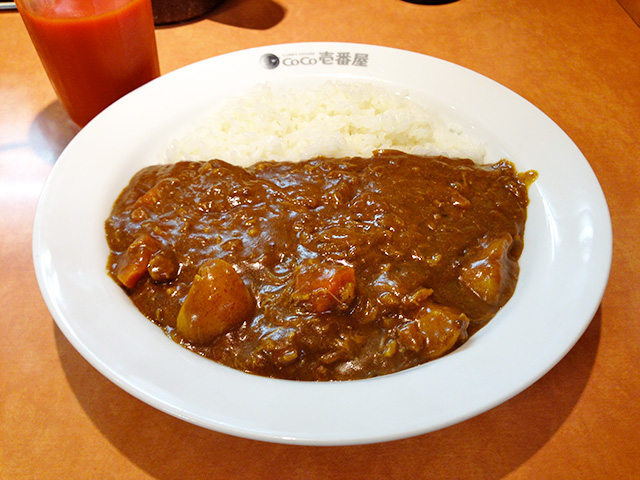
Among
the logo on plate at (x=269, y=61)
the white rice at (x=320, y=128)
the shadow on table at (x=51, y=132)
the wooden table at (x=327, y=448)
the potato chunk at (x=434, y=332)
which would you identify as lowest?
the shadow on table at (x=51, y=132)

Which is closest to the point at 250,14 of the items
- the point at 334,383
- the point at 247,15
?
the point at 247,15

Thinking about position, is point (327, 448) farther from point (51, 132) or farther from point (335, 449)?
point (51, 132)

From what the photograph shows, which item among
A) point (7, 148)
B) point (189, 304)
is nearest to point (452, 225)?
point (189, 304)

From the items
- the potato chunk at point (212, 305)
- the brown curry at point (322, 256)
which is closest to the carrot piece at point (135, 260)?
the brown curry at point (322, 256)

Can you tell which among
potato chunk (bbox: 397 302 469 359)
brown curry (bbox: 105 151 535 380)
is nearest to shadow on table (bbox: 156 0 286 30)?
brown curry (bbox: 105 151 535 380)

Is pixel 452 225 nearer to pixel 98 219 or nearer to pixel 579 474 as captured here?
pixel 579 474

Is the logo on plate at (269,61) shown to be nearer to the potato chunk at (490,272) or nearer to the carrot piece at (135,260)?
the carrot piece at (135,260)
